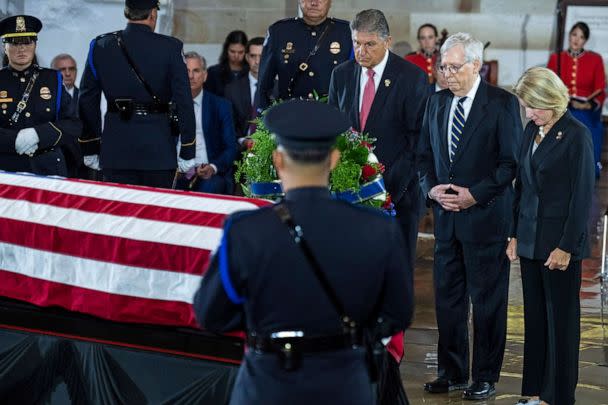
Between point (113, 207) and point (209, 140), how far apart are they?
2891 millimetres

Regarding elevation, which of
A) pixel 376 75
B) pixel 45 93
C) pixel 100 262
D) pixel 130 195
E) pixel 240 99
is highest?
pixel 376 75

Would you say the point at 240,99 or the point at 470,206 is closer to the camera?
the point at 470,206

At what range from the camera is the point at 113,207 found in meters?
4.46

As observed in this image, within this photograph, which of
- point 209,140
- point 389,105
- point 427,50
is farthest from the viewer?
point 427,50

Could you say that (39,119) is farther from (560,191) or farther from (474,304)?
(560,191)

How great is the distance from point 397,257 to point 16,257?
6.97 ft

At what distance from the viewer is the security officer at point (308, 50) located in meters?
6.32

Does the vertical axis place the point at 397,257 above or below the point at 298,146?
below

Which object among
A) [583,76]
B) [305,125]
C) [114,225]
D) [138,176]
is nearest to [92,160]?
[138,176]

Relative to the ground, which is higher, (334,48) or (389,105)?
(334,48)

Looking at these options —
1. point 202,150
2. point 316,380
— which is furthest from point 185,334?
point 202,150

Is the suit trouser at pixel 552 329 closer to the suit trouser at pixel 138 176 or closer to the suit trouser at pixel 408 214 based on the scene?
the suit trouser at pixel 408 214

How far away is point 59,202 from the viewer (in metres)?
4.56

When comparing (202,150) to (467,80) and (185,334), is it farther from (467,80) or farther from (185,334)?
(185,334)
